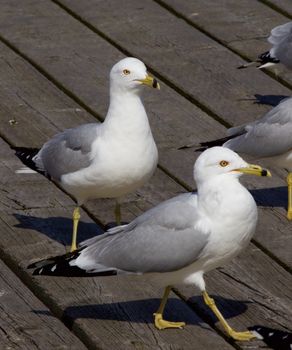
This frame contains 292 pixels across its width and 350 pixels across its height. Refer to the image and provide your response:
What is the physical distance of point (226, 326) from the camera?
4.88m

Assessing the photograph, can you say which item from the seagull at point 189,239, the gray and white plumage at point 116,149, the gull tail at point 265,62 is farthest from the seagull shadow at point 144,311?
the gull tail at point 265,62

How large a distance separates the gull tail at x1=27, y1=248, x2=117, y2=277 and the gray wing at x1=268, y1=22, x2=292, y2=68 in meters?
2.75

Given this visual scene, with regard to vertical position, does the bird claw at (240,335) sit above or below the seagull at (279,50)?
below

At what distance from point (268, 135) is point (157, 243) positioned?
5.17 ft

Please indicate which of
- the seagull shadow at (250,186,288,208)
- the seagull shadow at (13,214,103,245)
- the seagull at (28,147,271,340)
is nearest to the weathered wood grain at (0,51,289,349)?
the seagull shadow at (13,214,103,245)

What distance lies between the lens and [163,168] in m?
6.31

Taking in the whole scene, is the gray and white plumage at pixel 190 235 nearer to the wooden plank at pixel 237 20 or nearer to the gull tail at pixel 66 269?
the gull tail at pixel 66 269

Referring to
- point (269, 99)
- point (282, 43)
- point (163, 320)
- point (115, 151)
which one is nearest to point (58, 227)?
point (115, 151)

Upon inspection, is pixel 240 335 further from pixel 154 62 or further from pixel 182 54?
pixel 182 54

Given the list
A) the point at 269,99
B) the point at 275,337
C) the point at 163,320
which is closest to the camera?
the point at 275,337

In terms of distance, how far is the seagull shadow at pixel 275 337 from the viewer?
15.3 feet

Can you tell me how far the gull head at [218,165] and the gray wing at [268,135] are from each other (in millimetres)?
1337

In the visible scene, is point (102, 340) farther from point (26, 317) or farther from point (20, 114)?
point (20, 114)

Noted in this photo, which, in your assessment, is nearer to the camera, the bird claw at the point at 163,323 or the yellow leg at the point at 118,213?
the bird claw at the point at 163,323
